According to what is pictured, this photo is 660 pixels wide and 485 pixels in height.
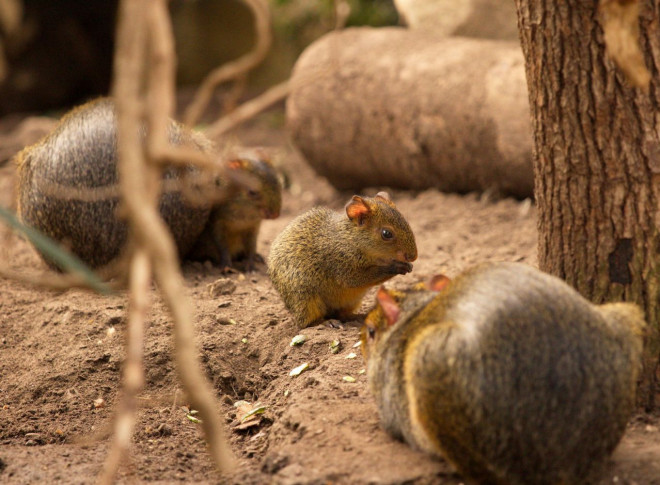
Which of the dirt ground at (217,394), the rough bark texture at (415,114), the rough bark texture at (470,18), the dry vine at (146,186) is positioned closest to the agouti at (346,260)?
the dirt ground at (217,394)

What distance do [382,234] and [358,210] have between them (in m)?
0.21

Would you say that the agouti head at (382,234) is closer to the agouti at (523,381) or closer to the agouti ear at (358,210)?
the agouti ear at (358,210)

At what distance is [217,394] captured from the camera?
16.1ft

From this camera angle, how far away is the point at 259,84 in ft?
52.9

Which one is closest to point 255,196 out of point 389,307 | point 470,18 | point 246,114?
point 389,307

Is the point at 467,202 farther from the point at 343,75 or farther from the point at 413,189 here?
the point at 343,75

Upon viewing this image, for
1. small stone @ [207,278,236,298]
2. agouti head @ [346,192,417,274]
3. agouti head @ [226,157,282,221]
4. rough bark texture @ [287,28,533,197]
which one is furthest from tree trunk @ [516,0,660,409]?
rough bark texture @ [287,28,533,197]

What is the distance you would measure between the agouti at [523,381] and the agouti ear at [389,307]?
17.6 inches

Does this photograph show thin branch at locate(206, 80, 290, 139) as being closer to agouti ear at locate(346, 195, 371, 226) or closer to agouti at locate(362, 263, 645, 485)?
agouti at locate(362, 263, 645, 485)

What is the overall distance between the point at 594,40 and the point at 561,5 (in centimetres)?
21

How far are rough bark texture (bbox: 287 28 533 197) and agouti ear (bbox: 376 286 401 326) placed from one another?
407cm

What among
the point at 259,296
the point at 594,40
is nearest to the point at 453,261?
the point at 259,296

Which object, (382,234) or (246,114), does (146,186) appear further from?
(382,234)

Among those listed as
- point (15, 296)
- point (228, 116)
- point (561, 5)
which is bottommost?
point (15, 296)
